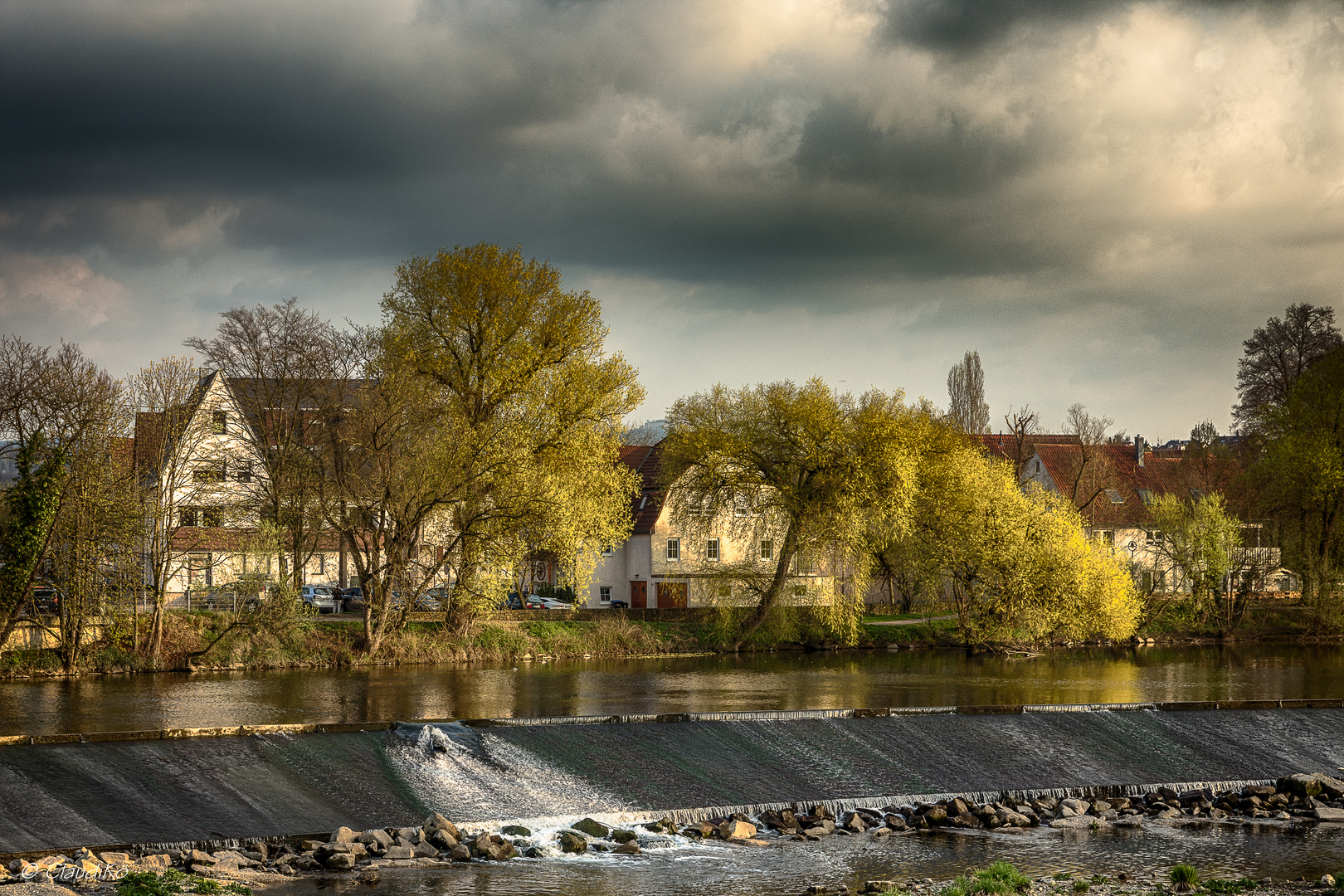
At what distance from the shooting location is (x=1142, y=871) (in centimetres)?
1964

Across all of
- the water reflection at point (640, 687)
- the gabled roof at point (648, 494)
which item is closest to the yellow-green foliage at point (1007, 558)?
the water reflection at point (640, 687)

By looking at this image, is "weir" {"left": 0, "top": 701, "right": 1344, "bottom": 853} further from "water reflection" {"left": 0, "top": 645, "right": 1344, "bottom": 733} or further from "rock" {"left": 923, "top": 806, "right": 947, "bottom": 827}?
"water reflection" {"left": 0, "top": 645, "right": 1344, "bottom": 733}

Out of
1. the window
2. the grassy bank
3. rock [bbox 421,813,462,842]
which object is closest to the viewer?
rock [bbox 421,813,462,842]

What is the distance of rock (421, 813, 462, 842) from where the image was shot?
20.9 metres

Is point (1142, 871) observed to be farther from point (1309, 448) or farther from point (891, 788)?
point (1309, 448)

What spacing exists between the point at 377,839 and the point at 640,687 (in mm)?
18433

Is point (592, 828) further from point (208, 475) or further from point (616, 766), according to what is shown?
point (208, 475)

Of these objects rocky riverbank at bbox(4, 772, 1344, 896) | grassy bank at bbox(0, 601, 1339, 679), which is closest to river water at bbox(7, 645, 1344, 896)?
rocky riverbank at bbox(4, 772, 1344, 896)

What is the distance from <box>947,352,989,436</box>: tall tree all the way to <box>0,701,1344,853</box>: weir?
237 feet

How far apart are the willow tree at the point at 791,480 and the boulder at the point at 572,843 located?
31892 mm

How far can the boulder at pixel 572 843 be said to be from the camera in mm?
21000

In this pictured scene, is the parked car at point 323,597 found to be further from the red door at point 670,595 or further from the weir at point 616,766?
the weir at point 616,766

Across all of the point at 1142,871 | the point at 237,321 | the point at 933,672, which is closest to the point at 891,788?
the point at 1142,871

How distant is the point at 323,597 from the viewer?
5688cm
